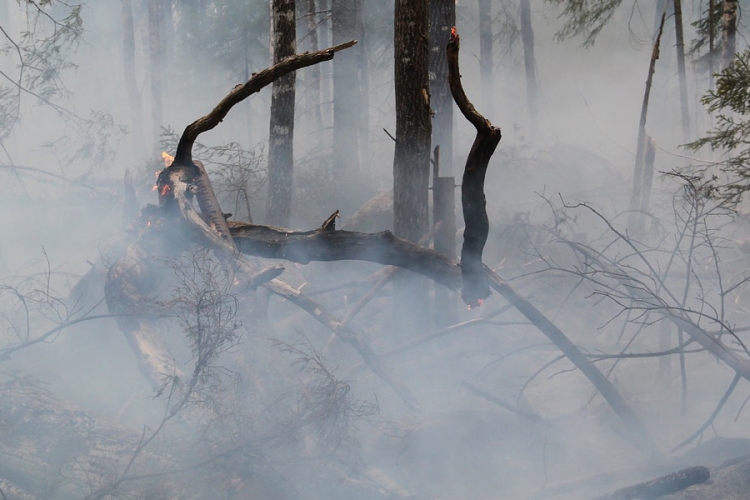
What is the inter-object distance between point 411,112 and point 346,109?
27.8 ft

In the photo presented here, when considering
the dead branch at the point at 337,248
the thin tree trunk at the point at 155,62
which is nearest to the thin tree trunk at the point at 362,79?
the thin tree trunk at the point at 155,62

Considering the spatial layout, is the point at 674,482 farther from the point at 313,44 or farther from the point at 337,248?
the point at 313,44

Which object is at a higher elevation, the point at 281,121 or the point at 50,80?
the point at 50,80

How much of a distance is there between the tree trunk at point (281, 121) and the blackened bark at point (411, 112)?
7.81 ft

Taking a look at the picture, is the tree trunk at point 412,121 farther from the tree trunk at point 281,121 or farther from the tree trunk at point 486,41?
the tree trunk at point 486,41

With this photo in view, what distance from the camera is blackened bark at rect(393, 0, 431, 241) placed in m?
7.97

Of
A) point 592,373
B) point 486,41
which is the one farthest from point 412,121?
point 486,41

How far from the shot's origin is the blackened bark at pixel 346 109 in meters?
15.4

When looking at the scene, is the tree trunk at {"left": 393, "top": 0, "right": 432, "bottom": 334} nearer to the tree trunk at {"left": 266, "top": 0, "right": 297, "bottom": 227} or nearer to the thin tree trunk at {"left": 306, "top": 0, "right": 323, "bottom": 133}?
the tree trunk at {"left": 266, "top": 0, "right": 297, "bottom": 227}

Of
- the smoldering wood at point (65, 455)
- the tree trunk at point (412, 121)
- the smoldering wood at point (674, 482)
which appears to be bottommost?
the smoldering wood at point (674, 482)

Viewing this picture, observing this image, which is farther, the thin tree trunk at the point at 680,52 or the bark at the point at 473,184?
the thin tree trunk at the point at 680,52

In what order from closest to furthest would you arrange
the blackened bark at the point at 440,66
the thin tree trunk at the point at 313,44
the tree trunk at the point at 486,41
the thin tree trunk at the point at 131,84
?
the blackened bark at the point at 440,66 → the thin tree trunk at the point at 313,44 → the tree trunk at the point at 486,41 → the thin tree trunk at the point at 131,84

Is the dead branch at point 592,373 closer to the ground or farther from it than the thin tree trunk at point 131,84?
closer to the ground

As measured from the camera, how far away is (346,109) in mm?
16234
